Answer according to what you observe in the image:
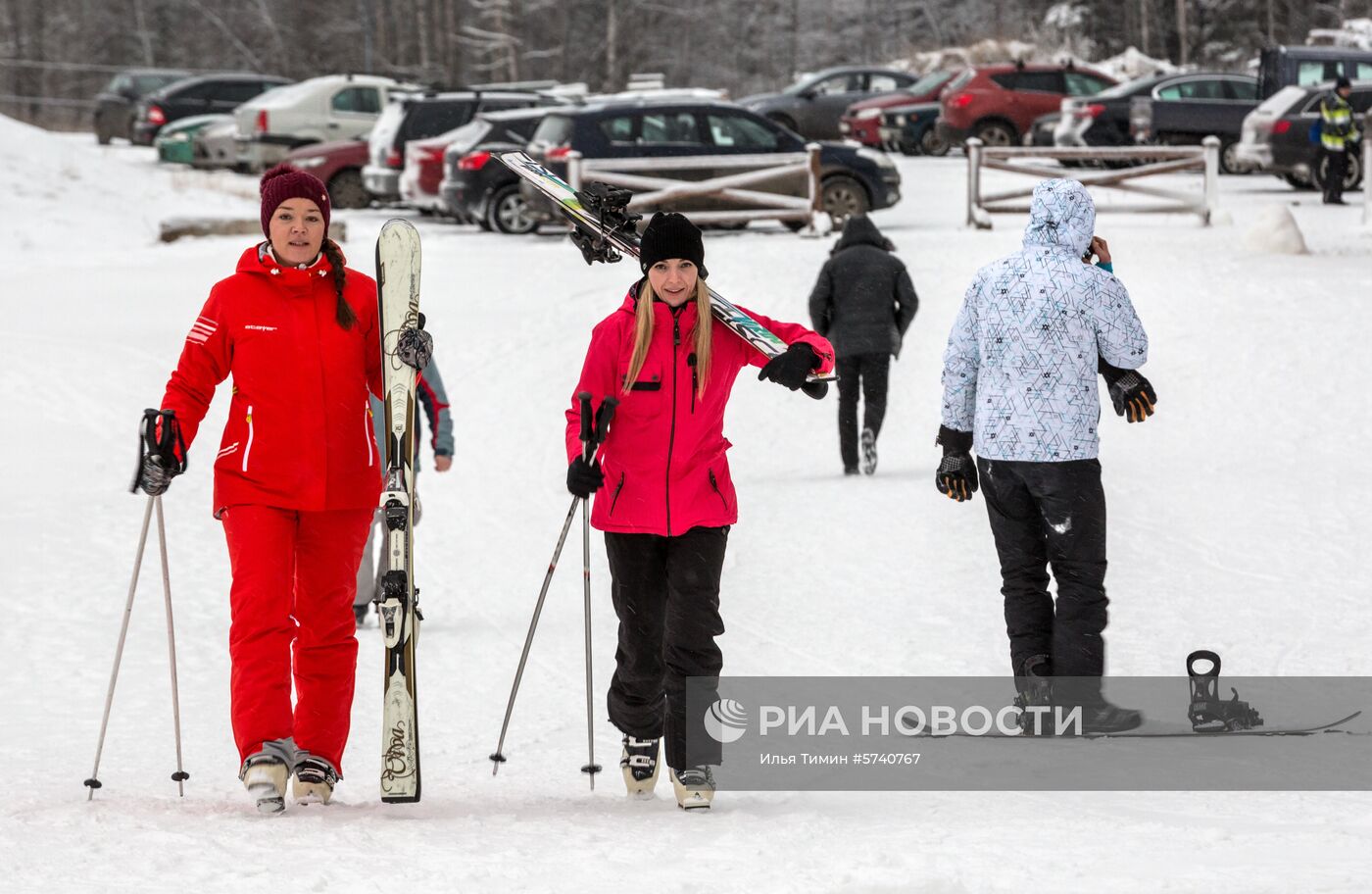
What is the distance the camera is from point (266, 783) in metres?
4.76

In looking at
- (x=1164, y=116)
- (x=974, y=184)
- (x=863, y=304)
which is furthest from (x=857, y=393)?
(x=1164, y=116)

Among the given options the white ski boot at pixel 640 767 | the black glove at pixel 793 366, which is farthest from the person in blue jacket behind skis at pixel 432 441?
the black glove at pixel 793 366

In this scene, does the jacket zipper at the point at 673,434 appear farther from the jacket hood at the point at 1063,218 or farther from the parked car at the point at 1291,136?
the parked car at the point at 1291,136

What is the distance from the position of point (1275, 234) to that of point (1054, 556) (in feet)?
41.9

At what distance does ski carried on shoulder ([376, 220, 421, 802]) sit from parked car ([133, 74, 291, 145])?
29019 millimetres

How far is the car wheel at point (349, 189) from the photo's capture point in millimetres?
23875

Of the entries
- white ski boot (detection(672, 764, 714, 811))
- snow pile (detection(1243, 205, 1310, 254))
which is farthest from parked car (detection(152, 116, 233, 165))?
white ski boot (detection(672, 764, 714, 811))

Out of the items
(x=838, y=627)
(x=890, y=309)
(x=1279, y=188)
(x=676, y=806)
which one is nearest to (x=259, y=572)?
(x=676, y=806)

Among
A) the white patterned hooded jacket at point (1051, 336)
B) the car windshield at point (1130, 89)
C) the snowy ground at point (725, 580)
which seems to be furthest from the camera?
the car windshield at point (1130, 89)

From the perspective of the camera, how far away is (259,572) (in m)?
4.90

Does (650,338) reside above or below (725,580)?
above

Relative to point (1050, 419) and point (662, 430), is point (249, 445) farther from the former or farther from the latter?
point (1050, 419)

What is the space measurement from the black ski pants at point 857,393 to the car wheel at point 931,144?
20.9 meters

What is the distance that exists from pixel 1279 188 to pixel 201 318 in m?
22.9
